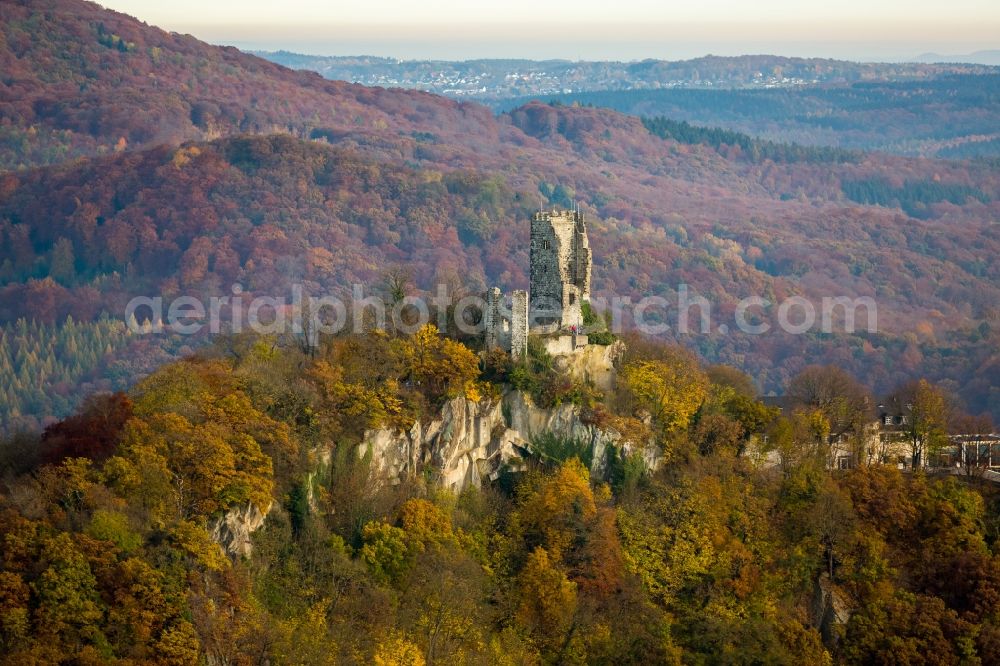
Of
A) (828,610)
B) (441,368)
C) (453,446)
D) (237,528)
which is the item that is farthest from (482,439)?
(828,610)

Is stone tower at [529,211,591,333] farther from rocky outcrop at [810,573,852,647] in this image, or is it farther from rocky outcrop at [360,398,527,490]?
rocky outcrop at [810,573,852,647]

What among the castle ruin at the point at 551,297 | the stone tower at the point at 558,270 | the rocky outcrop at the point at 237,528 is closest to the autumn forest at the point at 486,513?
the rocky outcrop at the point at 237,528

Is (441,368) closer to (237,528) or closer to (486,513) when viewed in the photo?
(486,513)

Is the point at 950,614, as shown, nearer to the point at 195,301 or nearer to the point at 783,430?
the point at 783,430

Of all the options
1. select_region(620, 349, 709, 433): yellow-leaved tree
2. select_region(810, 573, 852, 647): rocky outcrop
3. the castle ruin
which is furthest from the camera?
select_region(620, 349, 709, 433): yellow-leaved tree

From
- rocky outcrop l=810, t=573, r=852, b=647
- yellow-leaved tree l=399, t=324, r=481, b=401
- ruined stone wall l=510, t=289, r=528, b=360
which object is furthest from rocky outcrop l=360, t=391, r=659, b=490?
rocky outcrop l=810, t=573, r=852, b=647
